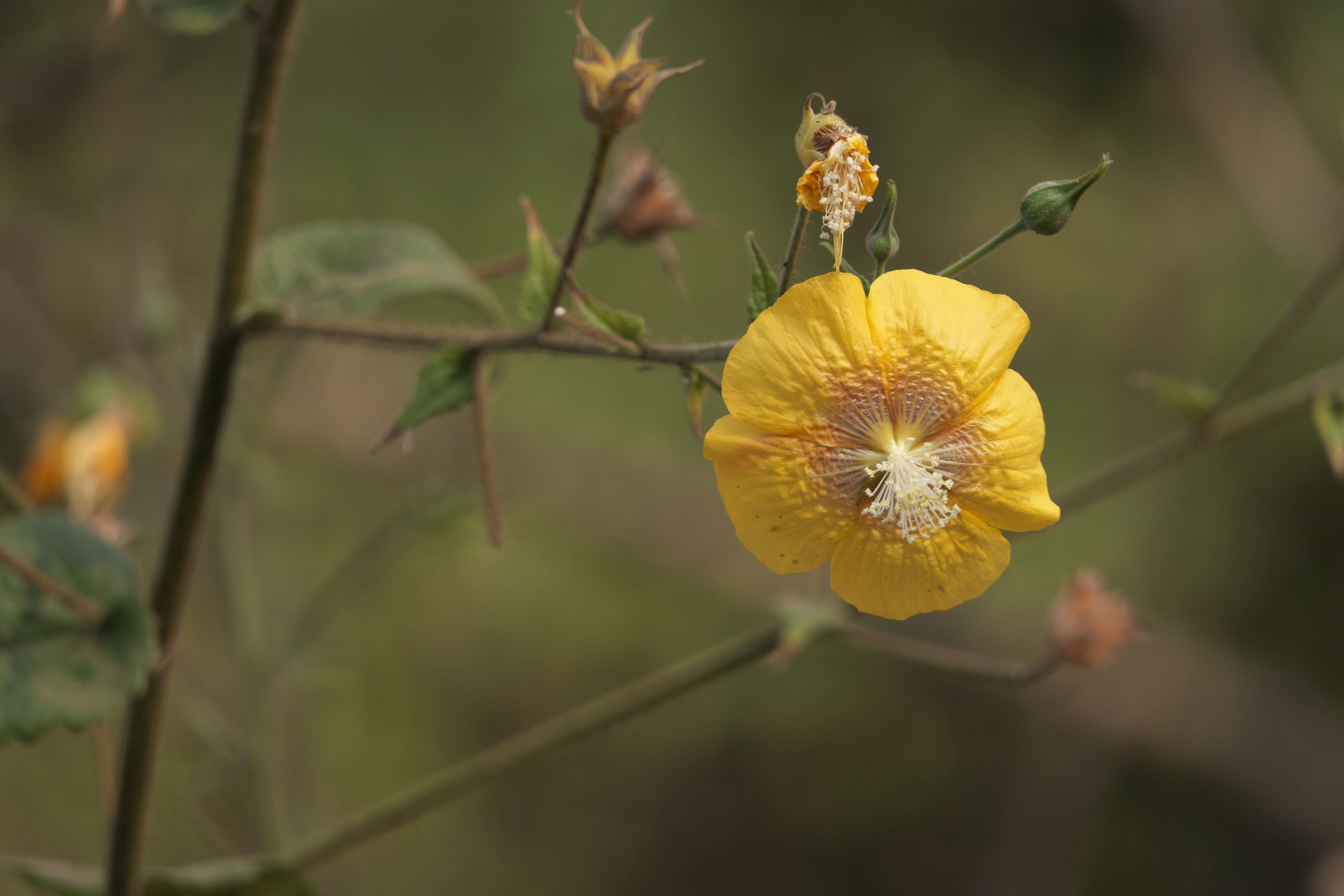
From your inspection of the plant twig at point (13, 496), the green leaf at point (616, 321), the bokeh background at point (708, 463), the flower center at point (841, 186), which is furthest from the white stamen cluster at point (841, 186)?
the bokeh background at point (708, 463)

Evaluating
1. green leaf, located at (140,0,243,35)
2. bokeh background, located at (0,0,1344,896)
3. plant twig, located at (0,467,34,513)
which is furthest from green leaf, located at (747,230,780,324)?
bokeh background, located at (0,0,1344,896)

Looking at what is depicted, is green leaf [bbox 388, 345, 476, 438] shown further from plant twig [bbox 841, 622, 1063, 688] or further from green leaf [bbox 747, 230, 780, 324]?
plant twig [bbox 841, 622, 1063, 688]

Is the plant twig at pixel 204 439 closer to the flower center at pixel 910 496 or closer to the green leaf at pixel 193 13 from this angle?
the green leaf at pixel 193 13

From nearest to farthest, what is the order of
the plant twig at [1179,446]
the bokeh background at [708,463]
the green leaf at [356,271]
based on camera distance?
the green leaf at [356,271], the plant twig at [1179,446], the bokeh background at [708,463]

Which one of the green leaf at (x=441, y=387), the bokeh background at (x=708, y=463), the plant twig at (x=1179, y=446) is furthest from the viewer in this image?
the bokeh background at (x=708, y=463)

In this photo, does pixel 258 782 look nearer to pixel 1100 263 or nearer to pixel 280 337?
pixel 280 337
